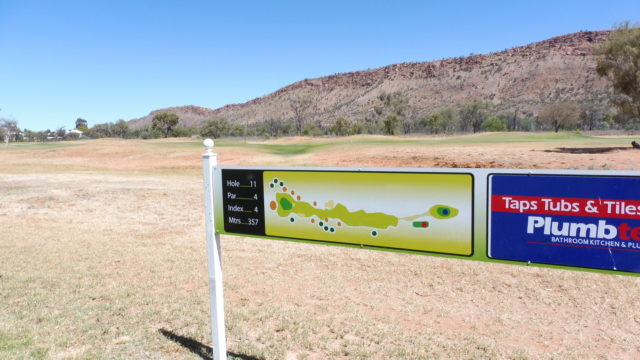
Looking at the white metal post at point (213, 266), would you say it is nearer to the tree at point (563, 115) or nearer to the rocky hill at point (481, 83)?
the tree at point (563, 115)

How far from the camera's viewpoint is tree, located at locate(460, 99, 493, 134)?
86938mm

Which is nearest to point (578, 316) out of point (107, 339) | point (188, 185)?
point (107, 339)

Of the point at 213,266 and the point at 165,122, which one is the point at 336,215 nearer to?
the point at 213,266

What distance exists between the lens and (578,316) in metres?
5.17

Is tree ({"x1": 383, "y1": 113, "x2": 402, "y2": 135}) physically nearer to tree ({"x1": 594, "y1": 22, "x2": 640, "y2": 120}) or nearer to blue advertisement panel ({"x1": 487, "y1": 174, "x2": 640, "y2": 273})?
tree ({"x1": 594, "y1": 22, "x2": 640, "y2": 120})

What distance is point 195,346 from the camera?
439cm

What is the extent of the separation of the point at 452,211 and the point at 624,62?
3370 cm

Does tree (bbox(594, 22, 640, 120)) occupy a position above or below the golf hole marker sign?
above

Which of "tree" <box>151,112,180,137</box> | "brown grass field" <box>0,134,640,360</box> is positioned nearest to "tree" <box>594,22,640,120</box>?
"brown grass field" <box>0,134,640,360</box>

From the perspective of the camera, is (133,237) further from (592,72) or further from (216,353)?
(592,72)

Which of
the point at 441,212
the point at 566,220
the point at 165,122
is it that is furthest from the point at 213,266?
the point at 165,122

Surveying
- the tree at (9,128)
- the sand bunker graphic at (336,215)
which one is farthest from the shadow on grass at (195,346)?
the tree at (9,128)

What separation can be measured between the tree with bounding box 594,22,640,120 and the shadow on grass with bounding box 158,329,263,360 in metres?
33.4

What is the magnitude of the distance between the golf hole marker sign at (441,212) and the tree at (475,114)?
88411mm
